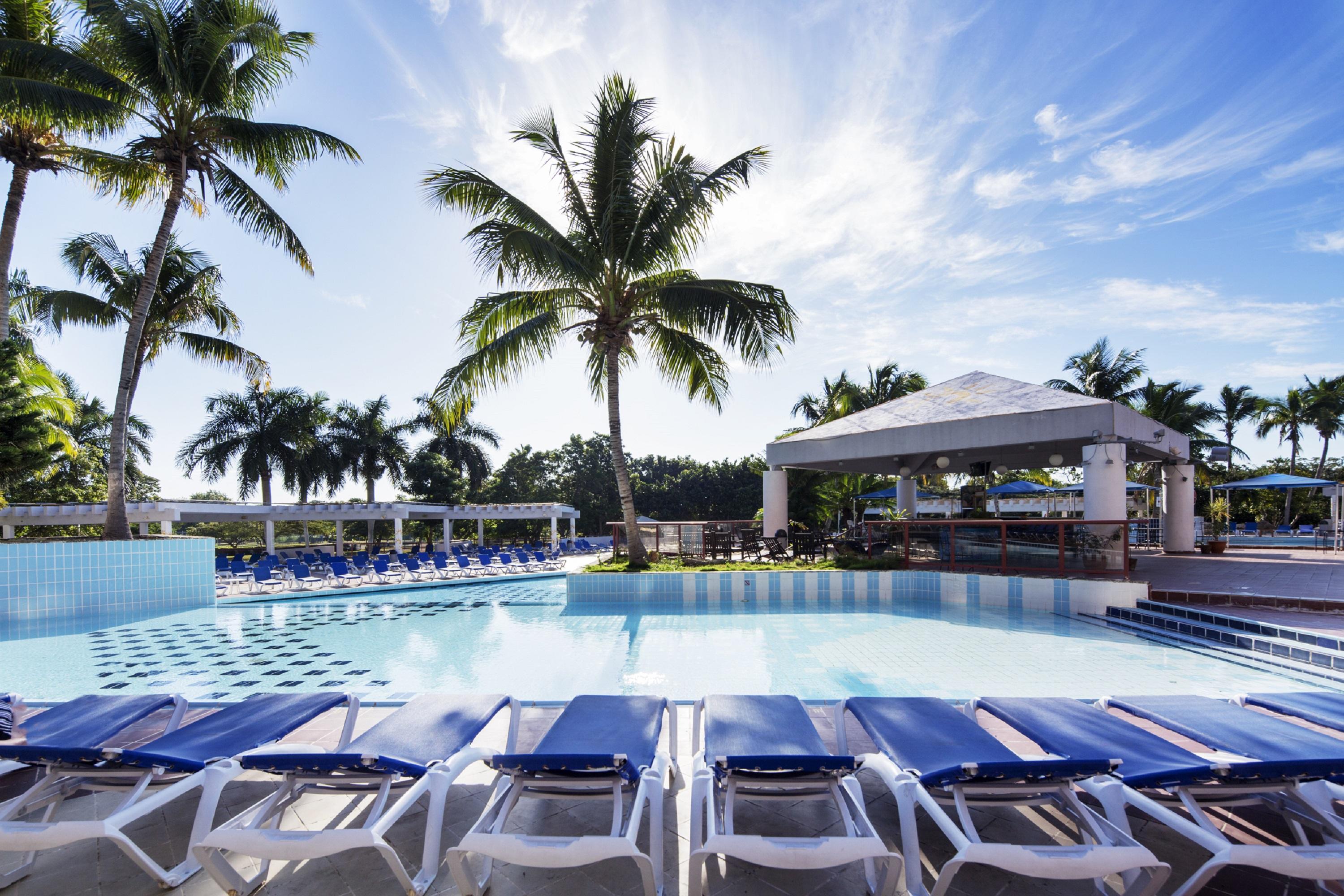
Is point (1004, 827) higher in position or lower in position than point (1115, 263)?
lower

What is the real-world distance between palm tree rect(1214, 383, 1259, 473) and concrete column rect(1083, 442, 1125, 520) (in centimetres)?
2923

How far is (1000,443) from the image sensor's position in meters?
10.7

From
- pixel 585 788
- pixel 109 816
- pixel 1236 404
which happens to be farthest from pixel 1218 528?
pixel 109 816

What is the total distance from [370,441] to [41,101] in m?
20.9

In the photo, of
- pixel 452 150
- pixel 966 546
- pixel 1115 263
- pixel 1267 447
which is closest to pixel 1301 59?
pixel 1115 263

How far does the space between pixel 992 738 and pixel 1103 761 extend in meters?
0.49

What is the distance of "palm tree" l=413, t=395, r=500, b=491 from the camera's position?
96.3ft

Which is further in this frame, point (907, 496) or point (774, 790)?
point (907, 496)

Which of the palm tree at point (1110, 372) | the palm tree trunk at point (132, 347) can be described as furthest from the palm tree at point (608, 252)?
the palm tree at point (1110, 372)

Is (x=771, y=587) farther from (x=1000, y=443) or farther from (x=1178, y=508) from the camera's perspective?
(x=1178, y=508)

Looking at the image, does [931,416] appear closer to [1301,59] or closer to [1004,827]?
[1301,59]

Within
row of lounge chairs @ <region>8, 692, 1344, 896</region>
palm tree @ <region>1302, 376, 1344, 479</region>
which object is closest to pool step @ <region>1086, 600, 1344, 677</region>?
row of lounge chairs @ <region>8, 692, 1344, 896</region>

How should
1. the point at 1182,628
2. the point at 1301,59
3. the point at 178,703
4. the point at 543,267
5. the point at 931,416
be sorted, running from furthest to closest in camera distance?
the point at 931,416, the point at 543,267, the point at 1301,59, the point at 1182,628, the point at 178,703

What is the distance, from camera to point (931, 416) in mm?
11703
